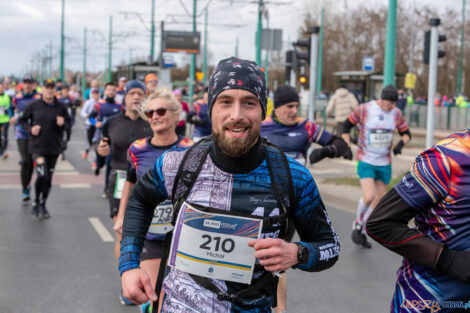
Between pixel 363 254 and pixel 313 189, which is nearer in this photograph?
pixel 313 189

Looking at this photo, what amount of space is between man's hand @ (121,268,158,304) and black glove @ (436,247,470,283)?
3.59ft

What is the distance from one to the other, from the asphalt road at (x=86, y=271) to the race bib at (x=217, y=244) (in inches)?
119

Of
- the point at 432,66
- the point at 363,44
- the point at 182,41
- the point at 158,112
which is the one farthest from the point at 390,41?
the point at 363,44

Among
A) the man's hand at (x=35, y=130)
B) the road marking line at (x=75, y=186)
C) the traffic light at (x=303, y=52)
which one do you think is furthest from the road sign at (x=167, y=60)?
the man's hand at (x=35, y=130)

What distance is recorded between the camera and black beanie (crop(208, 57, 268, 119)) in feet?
8.47

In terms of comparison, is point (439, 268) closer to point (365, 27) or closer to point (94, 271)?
point (94, 271)

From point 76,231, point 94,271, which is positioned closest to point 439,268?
point 94,271

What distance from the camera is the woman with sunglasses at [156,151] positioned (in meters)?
4.57

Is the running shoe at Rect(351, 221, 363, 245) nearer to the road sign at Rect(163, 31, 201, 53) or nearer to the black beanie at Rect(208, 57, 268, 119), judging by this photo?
the black beanie at Rect(208, 57, 268, 119)

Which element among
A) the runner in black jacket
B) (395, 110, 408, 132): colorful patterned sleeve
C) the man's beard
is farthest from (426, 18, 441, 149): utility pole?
the man's beard

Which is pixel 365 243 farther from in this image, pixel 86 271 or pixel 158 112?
pixel 158 112

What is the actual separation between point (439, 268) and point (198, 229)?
0.93 metres

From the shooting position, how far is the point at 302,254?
249 centimetres

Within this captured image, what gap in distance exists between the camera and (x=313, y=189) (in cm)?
269
